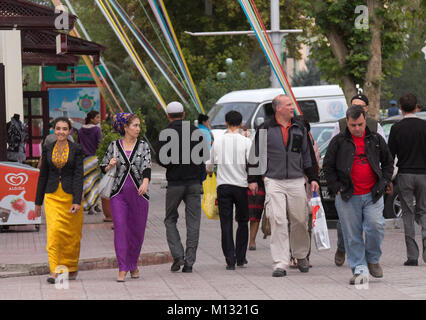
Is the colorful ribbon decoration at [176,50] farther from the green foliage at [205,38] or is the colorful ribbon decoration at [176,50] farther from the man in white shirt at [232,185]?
the green foliage at [205,38]

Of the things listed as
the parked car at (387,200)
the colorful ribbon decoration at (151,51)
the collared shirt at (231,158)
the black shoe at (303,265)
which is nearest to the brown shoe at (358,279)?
the black shoe at (303,265)

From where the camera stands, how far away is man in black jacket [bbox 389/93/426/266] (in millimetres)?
11102

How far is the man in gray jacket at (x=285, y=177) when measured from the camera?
1009 centimetres

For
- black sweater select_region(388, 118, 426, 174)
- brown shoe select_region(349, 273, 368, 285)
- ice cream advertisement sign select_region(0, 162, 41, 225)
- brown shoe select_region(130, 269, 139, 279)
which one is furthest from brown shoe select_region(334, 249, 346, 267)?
ice cream advertisement sign select_region(0, 162, 41, 225)

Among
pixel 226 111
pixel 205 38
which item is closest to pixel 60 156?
pixel 226 111

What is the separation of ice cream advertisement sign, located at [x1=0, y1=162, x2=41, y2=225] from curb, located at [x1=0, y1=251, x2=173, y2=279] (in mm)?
3654

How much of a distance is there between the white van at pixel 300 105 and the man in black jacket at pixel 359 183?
48.4ft

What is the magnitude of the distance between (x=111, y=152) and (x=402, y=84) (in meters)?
49.0

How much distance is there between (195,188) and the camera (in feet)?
34.8

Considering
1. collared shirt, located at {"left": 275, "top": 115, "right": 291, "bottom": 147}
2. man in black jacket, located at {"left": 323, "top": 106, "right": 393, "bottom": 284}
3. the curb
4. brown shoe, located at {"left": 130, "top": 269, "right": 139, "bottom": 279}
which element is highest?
collared shirt, located at {"left": 275, "top": 115, "right": 291, "bottom": 147}

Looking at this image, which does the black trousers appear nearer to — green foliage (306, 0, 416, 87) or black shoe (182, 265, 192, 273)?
black shoe (182, 265, 192, 273)
